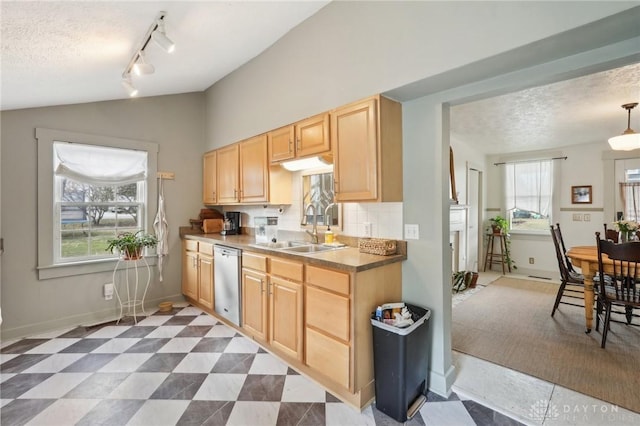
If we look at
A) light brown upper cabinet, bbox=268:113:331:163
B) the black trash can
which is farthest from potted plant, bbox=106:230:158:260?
the black trash can

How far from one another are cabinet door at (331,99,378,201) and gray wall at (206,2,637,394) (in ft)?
0.45

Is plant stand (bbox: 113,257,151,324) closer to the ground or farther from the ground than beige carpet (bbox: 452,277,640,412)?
farther from the ground

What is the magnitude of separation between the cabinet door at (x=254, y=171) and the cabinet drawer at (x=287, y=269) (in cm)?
97

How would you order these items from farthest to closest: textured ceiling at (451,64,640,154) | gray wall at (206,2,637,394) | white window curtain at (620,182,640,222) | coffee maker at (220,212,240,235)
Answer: white window curtain at (620,182,640,222) → coffee maker at (220,212,240,235) → textured ceiling at (451,64,640,154) → gray wall at (206,2,637,394)

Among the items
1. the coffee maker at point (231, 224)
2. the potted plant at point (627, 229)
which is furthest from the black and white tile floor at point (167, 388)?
the potted plant at point (627, 229)

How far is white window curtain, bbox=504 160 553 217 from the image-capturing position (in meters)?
5.49

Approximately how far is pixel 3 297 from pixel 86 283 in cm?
63

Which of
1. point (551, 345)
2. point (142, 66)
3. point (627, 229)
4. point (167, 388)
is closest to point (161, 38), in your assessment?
point (142, 66)

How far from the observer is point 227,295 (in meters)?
3.03

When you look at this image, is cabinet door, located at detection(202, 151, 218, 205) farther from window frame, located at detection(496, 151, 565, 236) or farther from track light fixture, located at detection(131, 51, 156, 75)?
window frame, located at detection(496, 151, 565, 236)

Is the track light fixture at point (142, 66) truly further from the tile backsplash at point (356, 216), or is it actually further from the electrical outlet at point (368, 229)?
the electrical outlet at point (368, 229)

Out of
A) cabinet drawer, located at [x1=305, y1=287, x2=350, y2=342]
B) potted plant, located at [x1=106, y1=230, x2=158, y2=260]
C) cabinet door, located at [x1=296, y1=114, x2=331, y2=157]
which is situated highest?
cabinet door, located at [x1=296, y1=114, x2=331, y2=157]

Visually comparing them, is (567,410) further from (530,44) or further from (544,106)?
(544,106)

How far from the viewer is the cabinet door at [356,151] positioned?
6.78ft
